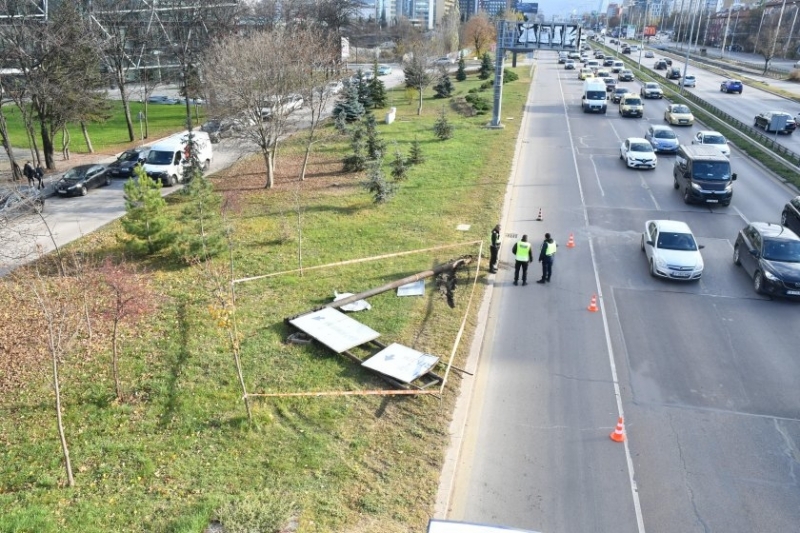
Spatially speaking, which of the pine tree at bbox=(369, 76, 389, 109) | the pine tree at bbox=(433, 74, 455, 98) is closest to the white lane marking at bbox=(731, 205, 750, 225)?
the pine tree at bbox=(369, 76, 389, 109)

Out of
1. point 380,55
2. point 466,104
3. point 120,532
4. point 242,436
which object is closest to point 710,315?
point 242,436

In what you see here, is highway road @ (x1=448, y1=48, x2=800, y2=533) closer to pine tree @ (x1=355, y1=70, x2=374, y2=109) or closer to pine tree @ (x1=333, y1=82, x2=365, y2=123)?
pine tree @ (x1=333, y1=82, x2=365, y2=123)

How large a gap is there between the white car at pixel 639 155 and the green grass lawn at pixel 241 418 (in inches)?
533

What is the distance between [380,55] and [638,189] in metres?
78.8

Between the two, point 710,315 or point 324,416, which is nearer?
point 324,416

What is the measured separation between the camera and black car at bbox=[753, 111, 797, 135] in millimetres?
36688

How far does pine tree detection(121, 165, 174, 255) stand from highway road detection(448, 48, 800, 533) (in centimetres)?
997

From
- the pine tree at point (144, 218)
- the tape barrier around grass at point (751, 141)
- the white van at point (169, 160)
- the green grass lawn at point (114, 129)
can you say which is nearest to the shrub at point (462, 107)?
the tape barrier around grass at point (751, 141)

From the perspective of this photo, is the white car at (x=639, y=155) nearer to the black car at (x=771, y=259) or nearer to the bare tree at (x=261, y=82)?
the black car at (x=771, y=259)

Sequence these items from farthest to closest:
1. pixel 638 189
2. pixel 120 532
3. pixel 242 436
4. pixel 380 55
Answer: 1. pixel 380 55
2. pixel 638 189
3. pixel 242 436
4. pixel 120 532

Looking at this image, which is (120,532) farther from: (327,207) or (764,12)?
(764,12)

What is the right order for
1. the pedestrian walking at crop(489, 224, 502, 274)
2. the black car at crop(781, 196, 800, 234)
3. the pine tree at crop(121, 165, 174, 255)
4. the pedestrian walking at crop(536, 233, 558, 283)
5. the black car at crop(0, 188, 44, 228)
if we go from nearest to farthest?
1. the black car at crop(0, 188, 44, 228)
2. the pedestrian walking at crop(536, 233, 558, 283)
3. the pedestrian walking at crop(489, 224, 502, 274)
4. the pine tree at crop(121, 165, 174, 255)
5. the black car at crop(781, 196, 800, 234)

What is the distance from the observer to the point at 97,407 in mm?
11023

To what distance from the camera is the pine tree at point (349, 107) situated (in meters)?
39.8
